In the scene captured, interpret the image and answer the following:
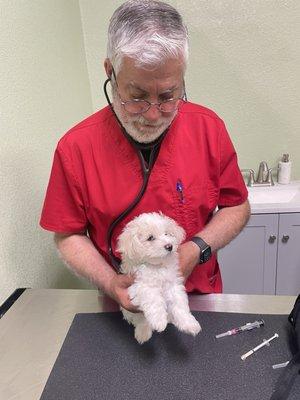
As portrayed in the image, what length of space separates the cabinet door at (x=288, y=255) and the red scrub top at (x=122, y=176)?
3.33 feet

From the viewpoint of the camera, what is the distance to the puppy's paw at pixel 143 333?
36.1 inches

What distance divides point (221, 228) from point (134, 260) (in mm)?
404

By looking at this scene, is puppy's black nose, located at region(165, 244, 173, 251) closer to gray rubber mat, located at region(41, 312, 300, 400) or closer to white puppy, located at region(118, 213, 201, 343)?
white puppy, located at region(118, 213, 201, 343)

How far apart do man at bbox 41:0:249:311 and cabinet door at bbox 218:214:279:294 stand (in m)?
0.86

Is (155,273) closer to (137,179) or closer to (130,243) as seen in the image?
(130,243)

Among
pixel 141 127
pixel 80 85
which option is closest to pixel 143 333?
pixel 141 127

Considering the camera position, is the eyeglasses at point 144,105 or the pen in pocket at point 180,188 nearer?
the eyeglasses at point 144,105

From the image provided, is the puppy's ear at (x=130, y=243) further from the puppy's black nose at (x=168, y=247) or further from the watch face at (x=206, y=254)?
the watch face at (x=206, y=254)

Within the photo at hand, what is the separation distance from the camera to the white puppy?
0.83 meters

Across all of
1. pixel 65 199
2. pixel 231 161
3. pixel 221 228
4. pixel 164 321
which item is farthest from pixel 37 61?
pixel 164 321

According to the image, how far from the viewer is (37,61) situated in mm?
1427

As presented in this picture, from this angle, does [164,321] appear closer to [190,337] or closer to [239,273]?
[190,337]

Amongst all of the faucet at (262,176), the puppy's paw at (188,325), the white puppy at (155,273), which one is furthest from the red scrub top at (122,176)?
the faucet at (262,176)

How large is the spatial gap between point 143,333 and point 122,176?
45 centimetres
